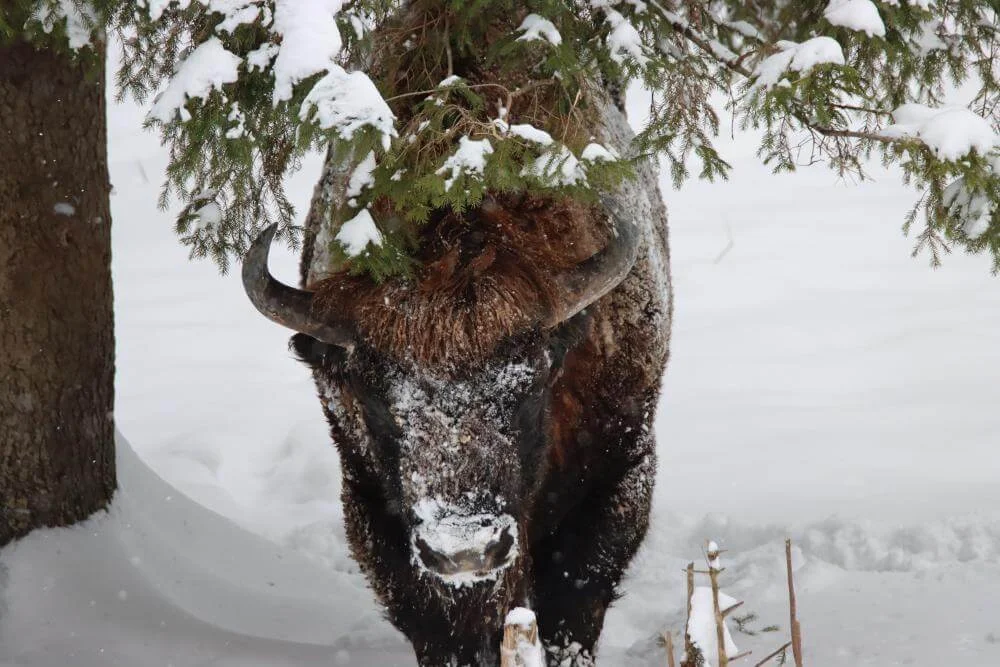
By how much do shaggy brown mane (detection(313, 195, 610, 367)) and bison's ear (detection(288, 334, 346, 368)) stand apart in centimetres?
21

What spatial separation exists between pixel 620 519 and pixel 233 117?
233 cm

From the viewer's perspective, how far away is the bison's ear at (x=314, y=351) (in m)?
3.75

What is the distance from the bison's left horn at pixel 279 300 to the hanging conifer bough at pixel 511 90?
27 centimetres

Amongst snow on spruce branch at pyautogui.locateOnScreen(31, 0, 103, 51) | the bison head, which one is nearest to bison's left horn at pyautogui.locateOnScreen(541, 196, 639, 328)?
the bison head

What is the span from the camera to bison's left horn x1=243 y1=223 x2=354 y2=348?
11.8 feet

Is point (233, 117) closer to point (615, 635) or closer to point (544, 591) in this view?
point (544, 591)

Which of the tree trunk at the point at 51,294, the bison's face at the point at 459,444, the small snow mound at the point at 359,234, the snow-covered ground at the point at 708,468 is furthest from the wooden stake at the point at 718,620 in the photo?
the tree trunk at the point at 51,294

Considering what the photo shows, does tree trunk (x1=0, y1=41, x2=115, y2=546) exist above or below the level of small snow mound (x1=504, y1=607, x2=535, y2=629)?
above

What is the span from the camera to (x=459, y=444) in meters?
3.29

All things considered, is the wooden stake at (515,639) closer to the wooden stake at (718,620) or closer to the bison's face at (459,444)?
the wooden stake at (718,620)

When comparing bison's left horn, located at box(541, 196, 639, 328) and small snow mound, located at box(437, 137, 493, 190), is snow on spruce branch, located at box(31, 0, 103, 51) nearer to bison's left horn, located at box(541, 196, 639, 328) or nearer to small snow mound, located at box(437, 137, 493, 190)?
small snow mound, located at box(437, 137, 493, 190)

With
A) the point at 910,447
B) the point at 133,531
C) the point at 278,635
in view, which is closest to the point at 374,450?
the point at 278,635

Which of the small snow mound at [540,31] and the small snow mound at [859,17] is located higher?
the small snow mound at [540,31]

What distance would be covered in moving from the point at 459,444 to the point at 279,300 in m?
0.91
